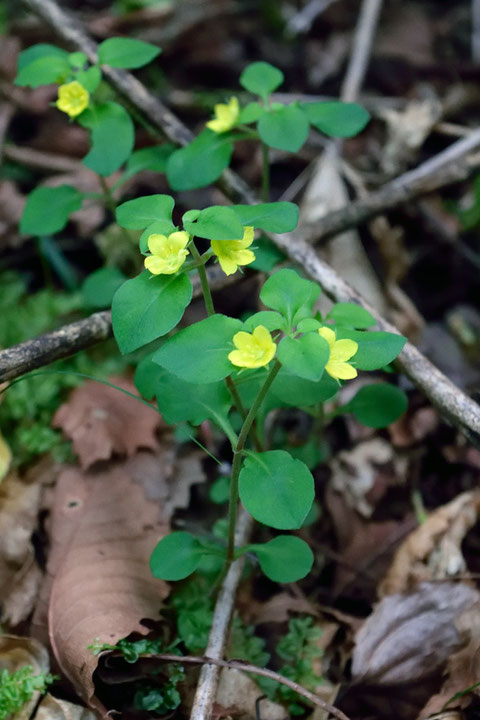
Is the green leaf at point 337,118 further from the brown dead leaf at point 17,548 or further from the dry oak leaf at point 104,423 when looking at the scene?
the brown dead leaf at point 17,548

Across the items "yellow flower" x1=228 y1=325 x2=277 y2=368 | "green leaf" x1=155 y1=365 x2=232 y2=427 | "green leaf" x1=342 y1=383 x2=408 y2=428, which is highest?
"yellow flower" x1=228 y1=325 x2=277 y2=368

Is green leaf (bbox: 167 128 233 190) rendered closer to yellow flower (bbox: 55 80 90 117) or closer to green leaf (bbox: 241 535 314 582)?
yellow flower (bbox: 55 80 90 117)

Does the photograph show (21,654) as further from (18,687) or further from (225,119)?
(225,119)

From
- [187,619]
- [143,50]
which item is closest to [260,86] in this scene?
[143,50]

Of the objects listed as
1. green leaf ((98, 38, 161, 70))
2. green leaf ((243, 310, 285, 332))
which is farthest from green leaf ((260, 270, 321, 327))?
green leaf ((98, 38, 161, 70))

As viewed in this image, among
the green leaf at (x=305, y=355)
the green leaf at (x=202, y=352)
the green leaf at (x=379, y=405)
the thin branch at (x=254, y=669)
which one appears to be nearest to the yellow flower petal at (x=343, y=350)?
the green leaf at (x=305, y=355)

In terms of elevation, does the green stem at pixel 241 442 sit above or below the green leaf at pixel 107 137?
below
